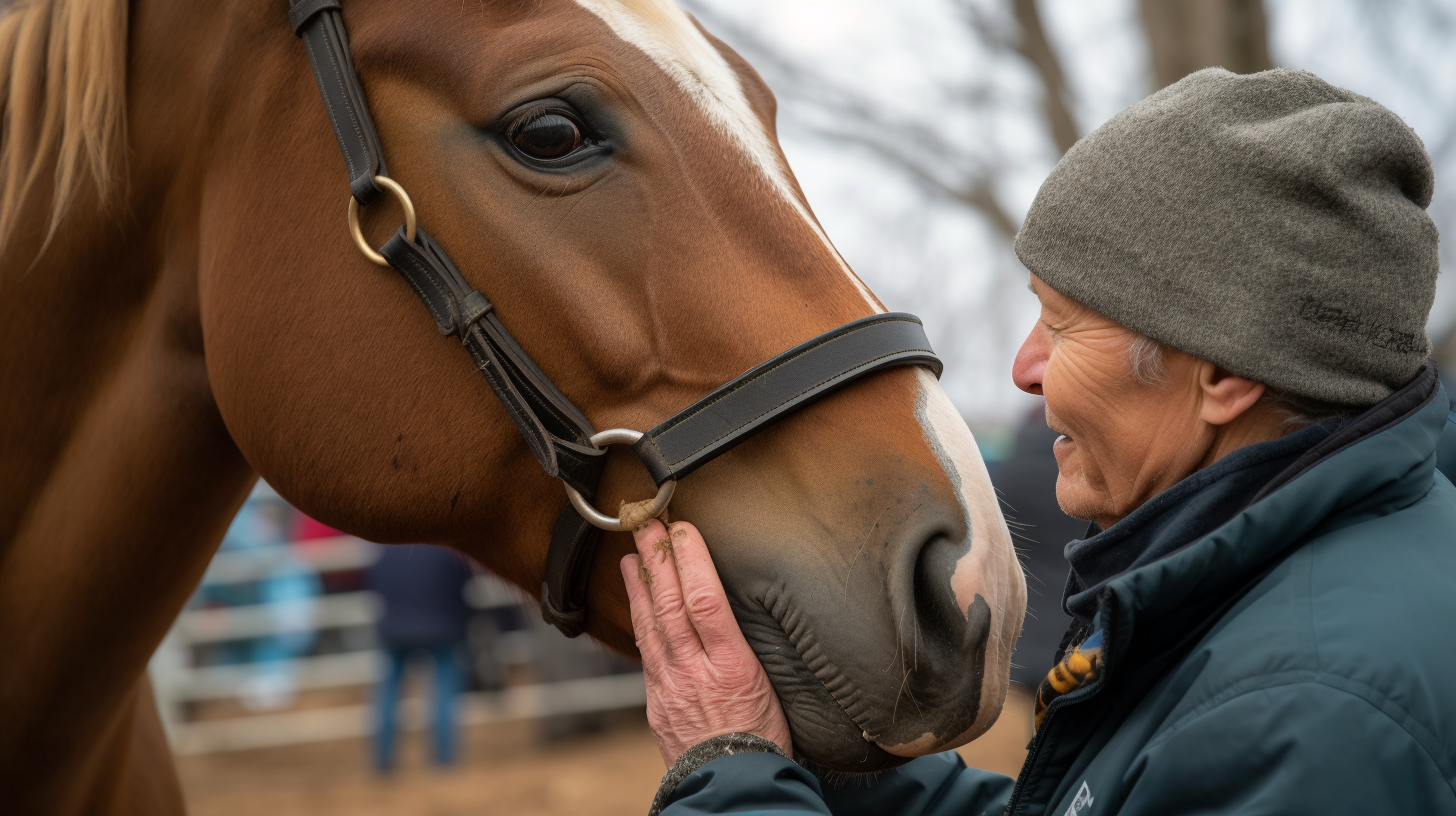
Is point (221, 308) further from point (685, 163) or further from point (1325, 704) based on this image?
point (1325, 704)

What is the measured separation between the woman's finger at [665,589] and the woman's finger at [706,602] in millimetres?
11

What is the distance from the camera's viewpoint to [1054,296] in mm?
1564

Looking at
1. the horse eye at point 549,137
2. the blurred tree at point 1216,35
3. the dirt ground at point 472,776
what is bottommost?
the dirt ground at point 472,776

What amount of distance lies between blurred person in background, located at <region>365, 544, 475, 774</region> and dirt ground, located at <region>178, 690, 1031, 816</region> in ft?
1.02

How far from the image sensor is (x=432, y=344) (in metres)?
1.74

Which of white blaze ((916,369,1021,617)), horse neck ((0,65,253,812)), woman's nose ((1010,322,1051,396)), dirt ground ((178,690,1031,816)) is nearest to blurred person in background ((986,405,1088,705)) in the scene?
dirt ground ((178,690,1031,816))

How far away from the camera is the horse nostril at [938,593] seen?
144cm

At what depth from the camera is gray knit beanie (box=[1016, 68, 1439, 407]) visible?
122 centimetres

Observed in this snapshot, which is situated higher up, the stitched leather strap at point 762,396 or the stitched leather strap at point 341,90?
the stitched leather strap at point 341,90

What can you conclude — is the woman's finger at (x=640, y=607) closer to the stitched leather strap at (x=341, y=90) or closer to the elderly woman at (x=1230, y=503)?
the elderly woman at (x=1230, y=503)

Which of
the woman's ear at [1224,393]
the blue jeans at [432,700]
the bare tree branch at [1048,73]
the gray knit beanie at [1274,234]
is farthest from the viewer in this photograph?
the bare tree branch at [1048,73]

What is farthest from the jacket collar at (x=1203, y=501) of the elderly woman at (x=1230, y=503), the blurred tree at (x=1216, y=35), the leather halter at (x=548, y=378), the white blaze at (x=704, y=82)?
the blurred tree at (x=1216, y=35)

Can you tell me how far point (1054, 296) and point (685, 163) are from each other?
619 mm

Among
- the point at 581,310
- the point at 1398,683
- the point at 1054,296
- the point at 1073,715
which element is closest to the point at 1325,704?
the point at 1398,683
